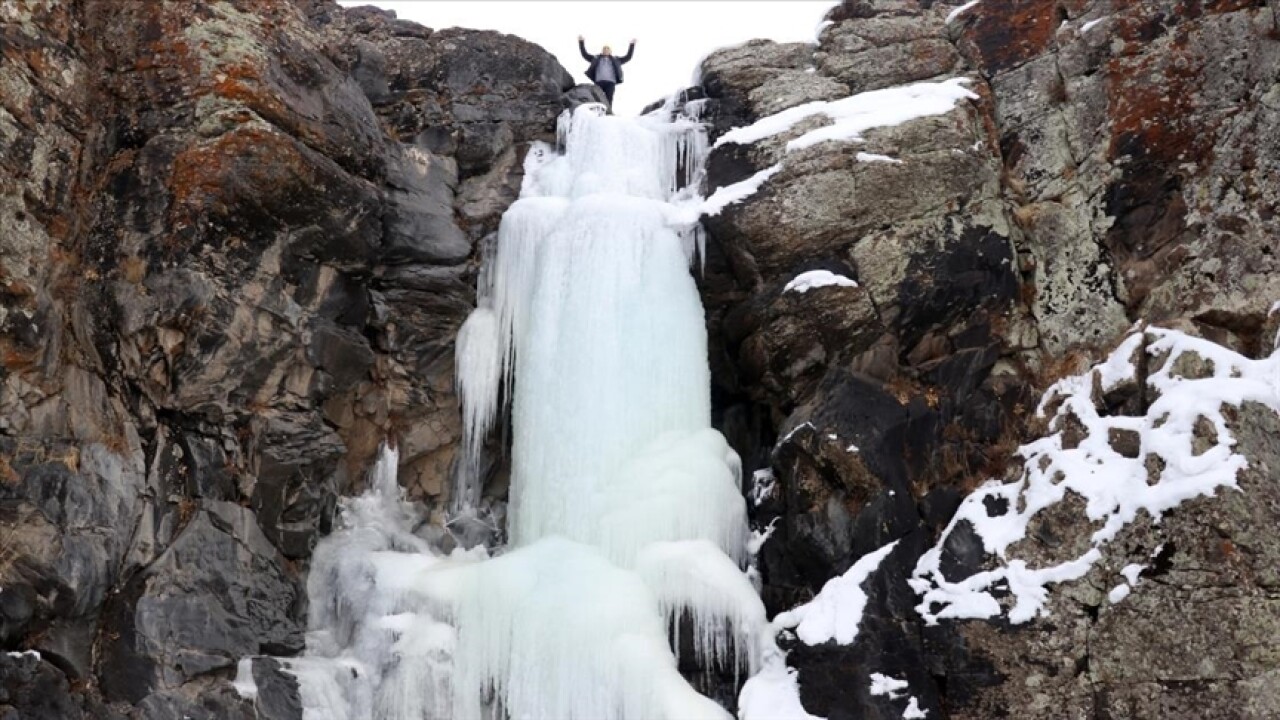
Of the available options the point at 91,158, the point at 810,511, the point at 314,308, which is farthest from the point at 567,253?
the point at 91,158

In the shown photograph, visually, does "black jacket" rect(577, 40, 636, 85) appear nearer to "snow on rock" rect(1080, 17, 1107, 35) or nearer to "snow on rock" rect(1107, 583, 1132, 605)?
"snow on rock" rect(1080, 17, 1107, 35)

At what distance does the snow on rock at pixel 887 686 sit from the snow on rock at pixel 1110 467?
0.61 meters

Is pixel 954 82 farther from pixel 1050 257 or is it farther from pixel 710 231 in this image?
pixel 710 231

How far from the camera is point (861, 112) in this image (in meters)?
11.7

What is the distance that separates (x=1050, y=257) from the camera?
10648 millimetres

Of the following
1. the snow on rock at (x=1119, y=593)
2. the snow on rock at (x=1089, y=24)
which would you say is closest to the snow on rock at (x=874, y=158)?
the snow on rock at (x=1089, y=24)

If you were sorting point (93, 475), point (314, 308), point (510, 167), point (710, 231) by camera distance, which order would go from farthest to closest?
point (510, 167), point (710, 231), point (314, 308), point (93, 475)

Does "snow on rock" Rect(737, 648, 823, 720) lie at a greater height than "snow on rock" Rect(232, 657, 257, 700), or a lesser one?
lesser

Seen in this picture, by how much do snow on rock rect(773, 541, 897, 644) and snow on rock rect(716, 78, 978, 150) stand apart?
4.61 meters

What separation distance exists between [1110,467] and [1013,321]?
6.77ft

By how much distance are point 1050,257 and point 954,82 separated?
2.46m

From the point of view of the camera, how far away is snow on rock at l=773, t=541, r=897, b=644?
9102 millimetres

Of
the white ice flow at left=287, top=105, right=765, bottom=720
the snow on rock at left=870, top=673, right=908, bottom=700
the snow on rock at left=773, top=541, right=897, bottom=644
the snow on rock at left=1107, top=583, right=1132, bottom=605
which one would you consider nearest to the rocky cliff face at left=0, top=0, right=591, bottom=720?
the white ice flow at left=287, top=105, right=765, bottom=720

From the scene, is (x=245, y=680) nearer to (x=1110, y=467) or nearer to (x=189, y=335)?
(x=189, y=335)
